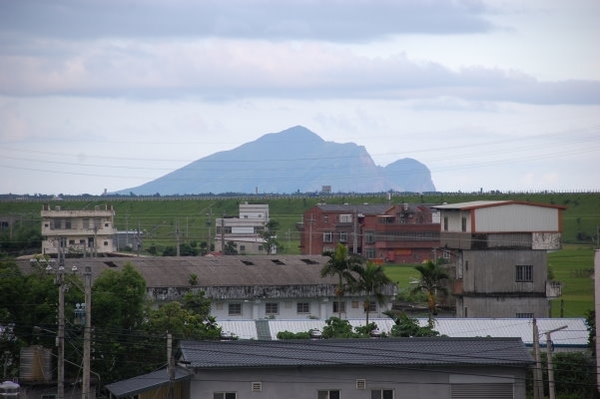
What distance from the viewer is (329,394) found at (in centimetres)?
3497

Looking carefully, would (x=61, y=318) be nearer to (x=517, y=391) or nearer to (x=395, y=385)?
(x=395, y=385)

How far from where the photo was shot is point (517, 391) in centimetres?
3566

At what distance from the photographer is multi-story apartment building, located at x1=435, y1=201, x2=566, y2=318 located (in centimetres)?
5594

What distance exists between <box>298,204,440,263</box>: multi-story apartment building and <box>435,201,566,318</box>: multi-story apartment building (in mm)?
55731

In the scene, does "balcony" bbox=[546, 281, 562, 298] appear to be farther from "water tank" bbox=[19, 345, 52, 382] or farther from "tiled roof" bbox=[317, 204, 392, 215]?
"tiled roof" bbox=[317, 204, 392, 215]

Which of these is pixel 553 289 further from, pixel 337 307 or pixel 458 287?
pixel 337 307

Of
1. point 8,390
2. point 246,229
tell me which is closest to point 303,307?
point 8,390

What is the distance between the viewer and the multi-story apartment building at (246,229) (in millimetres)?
119556

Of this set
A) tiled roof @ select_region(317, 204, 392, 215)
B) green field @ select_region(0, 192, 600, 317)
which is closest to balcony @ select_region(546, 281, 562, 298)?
green field @ select_region(0, 192, 600, 317)

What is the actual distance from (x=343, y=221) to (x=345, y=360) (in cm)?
8693

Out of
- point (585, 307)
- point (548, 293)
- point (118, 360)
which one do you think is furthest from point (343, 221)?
point (118, 360)

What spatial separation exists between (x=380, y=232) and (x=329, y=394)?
82863mm

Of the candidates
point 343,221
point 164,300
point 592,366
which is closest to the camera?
point 592,366

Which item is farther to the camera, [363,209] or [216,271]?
[363,209]
